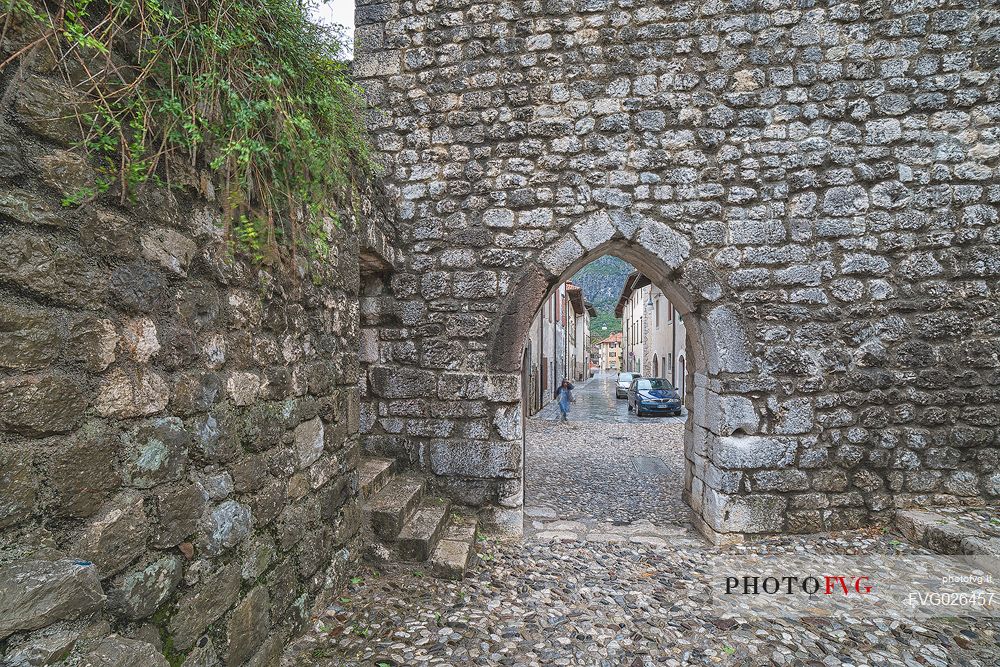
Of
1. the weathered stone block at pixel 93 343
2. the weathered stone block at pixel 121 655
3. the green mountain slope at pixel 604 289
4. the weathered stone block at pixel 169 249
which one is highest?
the green mountain slope at pixel 604 289

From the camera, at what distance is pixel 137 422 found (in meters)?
1.28

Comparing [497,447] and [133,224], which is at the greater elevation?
[133,224]

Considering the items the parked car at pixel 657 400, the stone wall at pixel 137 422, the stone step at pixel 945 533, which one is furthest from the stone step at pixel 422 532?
the parked car at pixel 657 400

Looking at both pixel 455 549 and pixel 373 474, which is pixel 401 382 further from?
pixel 455 549

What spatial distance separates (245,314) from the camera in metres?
A: 1.77

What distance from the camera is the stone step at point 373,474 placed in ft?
9.99

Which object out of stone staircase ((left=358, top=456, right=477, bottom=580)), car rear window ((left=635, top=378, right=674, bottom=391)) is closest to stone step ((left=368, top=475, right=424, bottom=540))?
stone staircase ((left=358, top=456, right=477, bottom=580))

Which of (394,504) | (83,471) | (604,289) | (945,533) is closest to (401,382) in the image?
(394,504)

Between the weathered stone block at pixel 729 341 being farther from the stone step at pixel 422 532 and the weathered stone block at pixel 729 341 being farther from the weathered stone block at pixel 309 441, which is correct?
the weathered stone block at pixel 309 441

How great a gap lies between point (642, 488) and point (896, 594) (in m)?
2.41

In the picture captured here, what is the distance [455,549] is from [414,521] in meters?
0.34

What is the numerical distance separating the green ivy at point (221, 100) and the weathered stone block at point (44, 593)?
2.89ft

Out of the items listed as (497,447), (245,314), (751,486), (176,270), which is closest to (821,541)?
(751,486)

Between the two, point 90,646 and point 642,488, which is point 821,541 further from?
point 90,646
